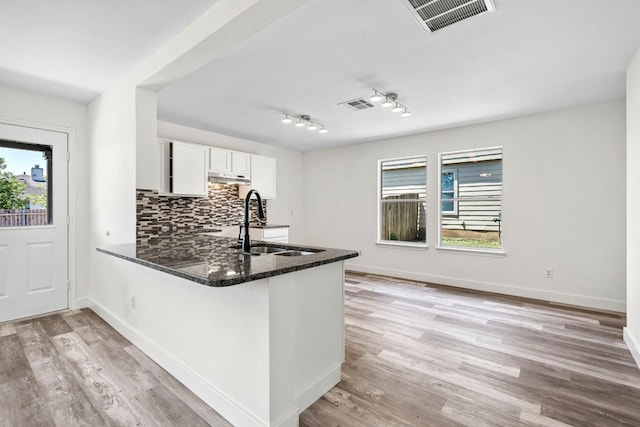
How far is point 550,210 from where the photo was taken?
4094 mm

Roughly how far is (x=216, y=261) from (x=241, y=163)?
3.57 metres

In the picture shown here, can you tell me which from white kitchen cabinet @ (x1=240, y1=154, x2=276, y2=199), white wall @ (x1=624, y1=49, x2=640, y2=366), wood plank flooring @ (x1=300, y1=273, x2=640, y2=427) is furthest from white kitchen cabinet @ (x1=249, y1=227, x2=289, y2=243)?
white wall @ (x1=624, y1=49, x2=640, y2=366)

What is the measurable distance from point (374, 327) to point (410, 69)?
2.52 meters

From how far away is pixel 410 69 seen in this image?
284cm

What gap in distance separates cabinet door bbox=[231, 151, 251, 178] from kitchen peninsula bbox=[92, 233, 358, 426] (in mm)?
2791

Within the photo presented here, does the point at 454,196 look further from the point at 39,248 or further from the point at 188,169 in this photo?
the point at 39,248

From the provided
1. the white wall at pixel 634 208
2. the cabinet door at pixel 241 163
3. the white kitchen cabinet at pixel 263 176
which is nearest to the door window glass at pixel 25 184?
the cabinet door at pixel 241 163

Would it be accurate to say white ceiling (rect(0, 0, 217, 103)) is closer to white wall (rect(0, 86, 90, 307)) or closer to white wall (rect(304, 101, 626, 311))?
white wall (rect(0, 86, 90, 307))

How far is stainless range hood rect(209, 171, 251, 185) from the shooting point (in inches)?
189

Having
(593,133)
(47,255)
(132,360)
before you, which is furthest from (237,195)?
(593,133)

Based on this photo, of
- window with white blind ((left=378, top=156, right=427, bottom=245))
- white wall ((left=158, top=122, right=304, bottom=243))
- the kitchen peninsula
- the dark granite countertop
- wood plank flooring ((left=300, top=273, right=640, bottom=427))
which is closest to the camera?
the dark granite countertop

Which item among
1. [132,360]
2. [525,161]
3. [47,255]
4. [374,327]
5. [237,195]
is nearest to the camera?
[132,360]

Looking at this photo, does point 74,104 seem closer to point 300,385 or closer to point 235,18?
point 235,18

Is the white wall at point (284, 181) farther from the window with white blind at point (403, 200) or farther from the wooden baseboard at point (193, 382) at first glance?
the wooden baseboard at point (193, 382)
